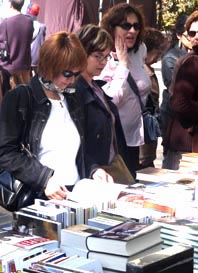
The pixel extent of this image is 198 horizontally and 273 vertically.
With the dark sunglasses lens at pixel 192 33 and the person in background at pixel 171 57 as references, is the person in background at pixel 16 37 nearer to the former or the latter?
the person in background at pixel 171 57

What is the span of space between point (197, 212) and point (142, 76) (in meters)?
2.06

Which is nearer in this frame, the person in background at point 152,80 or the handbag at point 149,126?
the handbag at point 149,126

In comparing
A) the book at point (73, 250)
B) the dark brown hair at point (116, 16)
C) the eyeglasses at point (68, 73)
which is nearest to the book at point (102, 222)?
the book at point (73, 250)

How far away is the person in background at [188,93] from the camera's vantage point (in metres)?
4.36

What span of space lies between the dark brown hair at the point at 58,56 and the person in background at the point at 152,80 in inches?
74.9

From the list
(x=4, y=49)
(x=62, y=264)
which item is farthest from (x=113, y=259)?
(x=4, y=49)

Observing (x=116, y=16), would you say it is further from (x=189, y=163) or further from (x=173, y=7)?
(x=173, y=7)

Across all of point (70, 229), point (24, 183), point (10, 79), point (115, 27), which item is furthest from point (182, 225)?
point (10, 79)

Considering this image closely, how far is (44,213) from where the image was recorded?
7.85ft

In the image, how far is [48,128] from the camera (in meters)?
3.13

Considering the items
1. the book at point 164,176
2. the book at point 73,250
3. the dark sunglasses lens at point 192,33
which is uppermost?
the dark sunglasses lens at point 192,33

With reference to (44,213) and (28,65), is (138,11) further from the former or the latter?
(28,65)

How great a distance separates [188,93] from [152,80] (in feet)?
3.74

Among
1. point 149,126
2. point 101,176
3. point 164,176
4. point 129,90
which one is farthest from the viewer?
point 149,126
